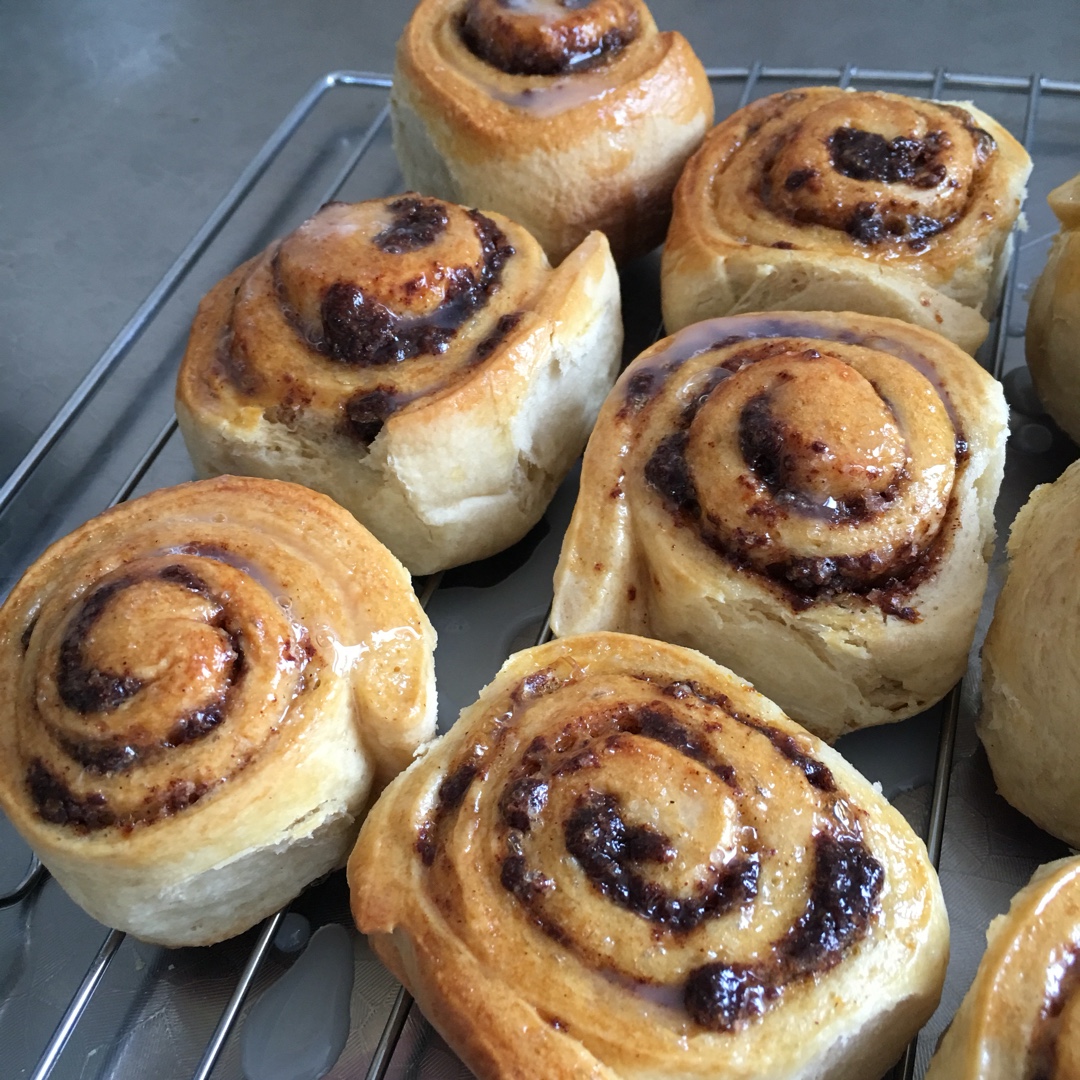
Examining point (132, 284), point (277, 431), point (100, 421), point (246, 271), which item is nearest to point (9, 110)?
point (132, 284)

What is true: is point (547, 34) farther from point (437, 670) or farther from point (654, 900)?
point (654, 900)

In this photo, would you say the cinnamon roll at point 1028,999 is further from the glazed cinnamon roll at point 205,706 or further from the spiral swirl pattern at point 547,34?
the spiral swirl pattern at point 547,34

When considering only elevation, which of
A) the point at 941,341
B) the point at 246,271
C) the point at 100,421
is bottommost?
the point at 100,421

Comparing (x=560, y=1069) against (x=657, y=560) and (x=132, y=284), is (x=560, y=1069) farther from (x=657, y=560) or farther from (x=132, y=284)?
(x=132, y=284)

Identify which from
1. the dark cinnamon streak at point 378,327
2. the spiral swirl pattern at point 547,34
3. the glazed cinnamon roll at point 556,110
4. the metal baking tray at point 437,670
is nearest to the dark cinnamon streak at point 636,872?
the metal baking tray at point 437,670

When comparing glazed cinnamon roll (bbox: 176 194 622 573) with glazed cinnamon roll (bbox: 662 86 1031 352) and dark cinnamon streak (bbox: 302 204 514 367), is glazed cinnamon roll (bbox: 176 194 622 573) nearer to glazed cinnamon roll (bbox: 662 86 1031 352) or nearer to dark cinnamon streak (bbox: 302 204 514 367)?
dark cinnamon streak (bbox: 302 204 514 367)

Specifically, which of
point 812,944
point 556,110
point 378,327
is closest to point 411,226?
point 378,327

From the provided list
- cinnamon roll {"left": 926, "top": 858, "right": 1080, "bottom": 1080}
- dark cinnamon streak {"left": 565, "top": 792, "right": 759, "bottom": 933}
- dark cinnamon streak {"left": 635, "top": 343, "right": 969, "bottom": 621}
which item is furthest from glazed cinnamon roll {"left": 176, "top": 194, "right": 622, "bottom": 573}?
cinnamon roll {"left": 926, "top": 858, "right": 1080, "bottom": 1080}

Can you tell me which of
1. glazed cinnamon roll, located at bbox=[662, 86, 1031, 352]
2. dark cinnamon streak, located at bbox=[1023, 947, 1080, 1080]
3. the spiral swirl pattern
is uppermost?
the spiral swirl pattern
